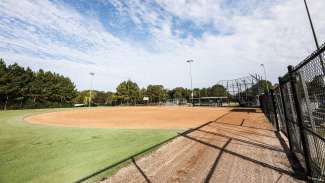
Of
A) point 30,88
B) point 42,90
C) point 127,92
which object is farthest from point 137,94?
point 30,88

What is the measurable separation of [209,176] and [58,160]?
408 cm

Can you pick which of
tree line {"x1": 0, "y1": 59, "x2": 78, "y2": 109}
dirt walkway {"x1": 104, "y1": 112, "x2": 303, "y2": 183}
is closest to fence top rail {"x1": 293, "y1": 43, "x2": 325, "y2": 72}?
dirt walkway {"x1": 104, "y1": 112, "x2": 303, "y2": 183}

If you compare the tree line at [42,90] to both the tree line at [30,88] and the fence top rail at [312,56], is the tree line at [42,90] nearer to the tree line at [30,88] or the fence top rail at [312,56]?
the tree line at [30,88]

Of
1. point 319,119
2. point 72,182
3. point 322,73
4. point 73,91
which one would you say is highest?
point 73,91

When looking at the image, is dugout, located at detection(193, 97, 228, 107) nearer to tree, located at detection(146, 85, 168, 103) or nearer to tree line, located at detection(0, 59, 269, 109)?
tree line, located at detection(0, 59, 269, 109)

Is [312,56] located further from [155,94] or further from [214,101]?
[155,94]

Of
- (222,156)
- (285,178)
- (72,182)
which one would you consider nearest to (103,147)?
(72,182)

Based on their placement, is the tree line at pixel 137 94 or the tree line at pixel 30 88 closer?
the tree line at pixel 30 88

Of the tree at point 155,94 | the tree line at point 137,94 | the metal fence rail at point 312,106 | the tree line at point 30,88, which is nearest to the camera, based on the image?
the metal fence rail at point 312,106

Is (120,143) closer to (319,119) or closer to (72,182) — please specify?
(72,182)

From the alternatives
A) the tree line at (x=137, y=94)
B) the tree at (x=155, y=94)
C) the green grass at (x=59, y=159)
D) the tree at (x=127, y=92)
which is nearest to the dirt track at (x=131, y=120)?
the green grass at (x=59, y=159)

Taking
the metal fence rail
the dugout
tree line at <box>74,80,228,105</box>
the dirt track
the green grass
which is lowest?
the green grass

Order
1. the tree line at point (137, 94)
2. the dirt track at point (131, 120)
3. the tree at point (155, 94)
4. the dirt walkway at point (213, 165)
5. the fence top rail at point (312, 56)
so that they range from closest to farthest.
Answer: the fence top rail at point (312, 56) < the dirt walkway at point (213, 165) < the dirt track at point (131, 120) < the tree line at point (137, 94) < the tree at point (155, 94)

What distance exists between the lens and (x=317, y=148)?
137 inches
